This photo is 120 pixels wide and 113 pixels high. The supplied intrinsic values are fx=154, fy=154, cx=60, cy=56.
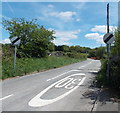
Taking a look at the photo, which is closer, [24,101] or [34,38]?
[24,101]

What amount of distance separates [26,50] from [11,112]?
1517 centimetres

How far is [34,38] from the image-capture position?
19922 mm

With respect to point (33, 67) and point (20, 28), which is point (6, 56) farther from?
point (20, 28)

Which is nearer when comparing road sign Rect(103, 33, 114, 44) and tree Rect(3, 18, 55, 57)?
road sign Rect(103, 33, 114, 44)

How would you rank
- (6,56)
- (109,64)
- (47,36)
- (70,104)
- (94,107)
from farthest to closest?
(47,36) → (6,56) → (109,64) → (70,104) → (94,107)

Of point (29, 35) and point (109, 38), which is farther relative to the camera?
point (29, 35)

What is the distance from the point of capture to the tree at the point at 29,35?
19375 mm

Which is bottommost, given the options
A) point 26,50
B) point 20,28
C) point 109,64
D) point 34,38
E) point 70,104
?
point 70,104

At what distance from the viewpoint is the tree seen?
19375 millimetres

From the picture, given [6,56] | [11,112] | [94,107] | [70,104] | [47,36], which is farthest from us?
[47,36]

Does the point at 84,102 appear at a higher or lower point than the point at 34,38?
lower

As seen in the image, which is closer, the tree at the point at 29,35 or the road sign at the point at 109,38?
the road sign at the point at 109,38

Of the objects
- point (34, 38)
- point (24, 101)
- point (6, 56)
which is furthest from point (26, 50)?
point (24, 101)

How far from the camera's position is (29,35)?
65.0ft
